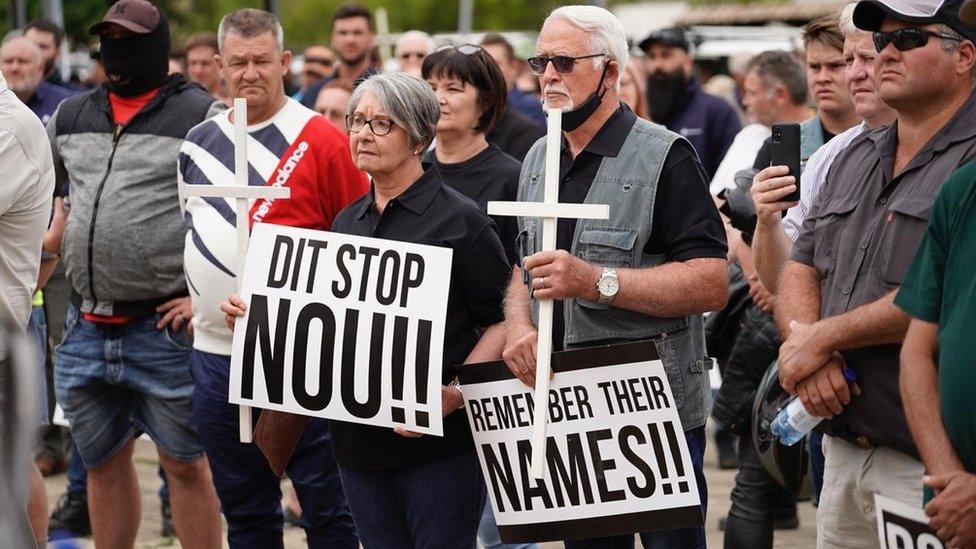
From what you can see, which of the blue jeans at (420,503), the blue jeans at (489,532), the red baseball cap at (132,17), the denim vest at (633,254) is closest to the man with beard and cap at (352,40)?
the red baseball cap at (132,17)

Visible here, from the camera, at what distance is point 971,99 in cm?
391

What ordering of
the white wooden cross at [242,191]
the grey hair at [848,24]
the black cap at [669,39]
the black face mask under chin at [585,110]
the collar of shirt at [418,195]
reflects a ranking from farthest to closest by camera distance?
the black cap at [669,39], the white wooden cross at [242,191], the collar of shirt at [418,195], the grey hair at [848,24], the black face mask under chin at [585,110]

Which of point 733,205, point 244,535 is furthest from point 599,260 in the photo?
point 244,535

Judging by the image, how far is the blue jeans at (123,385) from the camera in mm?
5953

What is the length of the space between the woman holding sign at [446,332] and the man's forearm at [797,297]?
90 centimetres

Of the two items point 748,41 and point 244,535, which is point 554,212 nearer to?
point 244,535

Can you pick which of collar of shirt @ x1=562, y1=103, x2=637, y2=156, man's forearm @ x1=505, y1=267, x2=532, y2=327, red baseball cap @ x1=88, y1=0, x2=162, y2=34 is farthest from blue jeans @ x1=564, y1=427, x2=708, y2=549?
red baseball cap @ x1=88, y1=0, x2=162, y2=34

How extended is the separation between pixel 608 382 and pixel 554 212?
1.80 feet

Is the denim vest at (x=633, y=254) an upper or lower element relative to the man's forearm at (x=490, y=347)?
upper

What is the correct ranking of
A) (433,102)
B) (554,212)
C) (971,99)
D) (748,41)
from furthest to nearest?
(748,41), (433,102), (554,212), (971,99)

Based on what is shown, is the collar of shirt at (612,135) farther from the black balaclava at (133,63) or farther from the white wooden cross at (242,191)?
the black balaclava at (133,63)

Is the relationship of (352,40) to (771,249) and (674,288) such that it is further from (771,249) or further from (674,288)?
(674,288)

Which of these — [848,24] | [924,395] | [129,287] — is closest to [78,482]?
[129,287]

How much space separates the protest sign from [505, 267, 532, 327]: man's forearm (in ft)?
3.97
